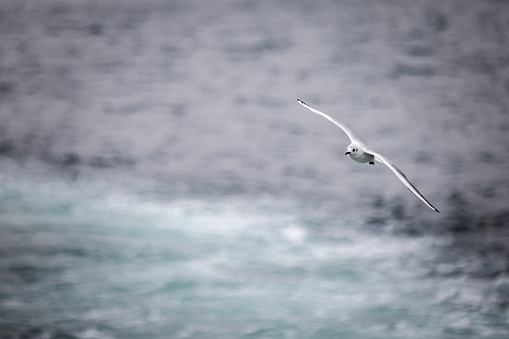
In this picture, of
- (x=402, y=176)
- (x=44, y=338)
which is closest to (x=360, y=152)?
(x=402, y=176)

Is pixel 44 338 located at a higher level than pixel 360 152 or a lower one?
lower

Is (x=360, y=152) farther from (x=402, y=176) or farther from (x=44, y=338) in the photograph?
(x=44, y=338)

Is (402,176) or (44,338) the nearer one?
(402,176)

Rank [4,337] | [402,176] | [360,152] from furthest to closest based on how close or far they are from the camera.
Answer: [4,337] < [360,152] < [402,176]

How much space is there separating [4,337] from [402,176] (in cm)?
487

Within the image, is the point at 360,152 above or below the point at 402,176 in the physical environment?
above

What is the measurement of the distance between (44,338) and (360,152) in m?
4.31

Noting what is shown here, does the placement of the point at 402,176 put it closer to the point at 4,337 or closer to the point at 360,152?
the point at 360,152

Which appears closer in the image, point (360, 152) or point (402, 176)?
point (402, 176)

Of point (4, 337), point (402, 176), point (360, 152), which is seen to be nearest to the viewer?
point (402, 176)

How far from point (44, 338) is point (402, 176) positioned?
183 inches

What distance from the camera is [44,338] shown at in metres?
6.82

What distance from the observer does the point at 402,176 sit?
423 cm

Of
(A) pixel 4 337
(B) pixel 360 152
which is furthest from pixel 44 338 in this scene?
(B) pixel 360 152
